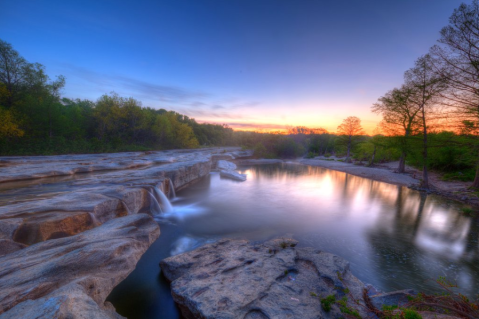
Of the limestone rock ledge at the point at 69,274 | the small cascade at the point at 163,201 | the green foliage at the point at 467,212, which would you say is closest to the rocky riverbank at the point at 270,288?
the limestone rock ledge at the point at 69,274

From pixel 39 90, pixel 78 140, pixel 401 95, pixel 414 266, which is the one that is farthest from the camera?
pixel 78 140

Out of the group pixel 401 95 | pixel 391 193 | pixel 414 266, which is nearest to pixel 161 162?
pixel 414 266

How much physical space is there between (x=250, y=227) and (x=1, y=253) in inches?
297

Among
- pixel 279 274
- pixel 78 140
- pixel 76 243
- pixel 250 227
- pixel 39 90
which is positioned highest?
pixel 39 90

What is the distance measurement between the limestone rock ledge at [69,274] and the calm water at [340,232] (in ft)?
3.13

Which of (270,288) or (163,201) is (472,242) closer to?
(270,288)

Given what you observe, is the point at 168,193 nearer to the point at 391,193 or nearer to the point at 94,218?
the point at 94,218

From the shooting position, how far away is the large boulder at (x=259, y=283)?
3324 mm

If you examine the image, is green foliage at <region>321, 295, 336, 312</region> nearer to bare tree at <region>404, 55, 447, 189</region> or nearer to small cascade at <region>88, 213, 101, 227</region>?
small cascade at <region>88, 213, 101, 227</region>

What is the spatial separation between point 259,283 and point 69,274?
3604mm

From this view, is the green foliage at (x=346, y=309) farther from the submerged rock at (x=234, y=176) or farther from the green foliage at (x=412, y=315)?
the submerged rock at (x=234, y=176)

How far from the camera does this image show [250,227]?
8.95 metres

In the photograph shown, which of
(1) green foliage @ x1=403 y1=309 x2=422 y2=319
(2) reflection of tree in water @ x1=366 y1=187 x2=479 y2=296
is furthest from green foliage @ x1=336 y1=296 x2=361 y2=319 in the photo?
(2) reflection of tree in water @ x1=366 y1=187 x2=479 y2=296

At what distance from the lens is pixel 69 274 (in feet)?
11.7
